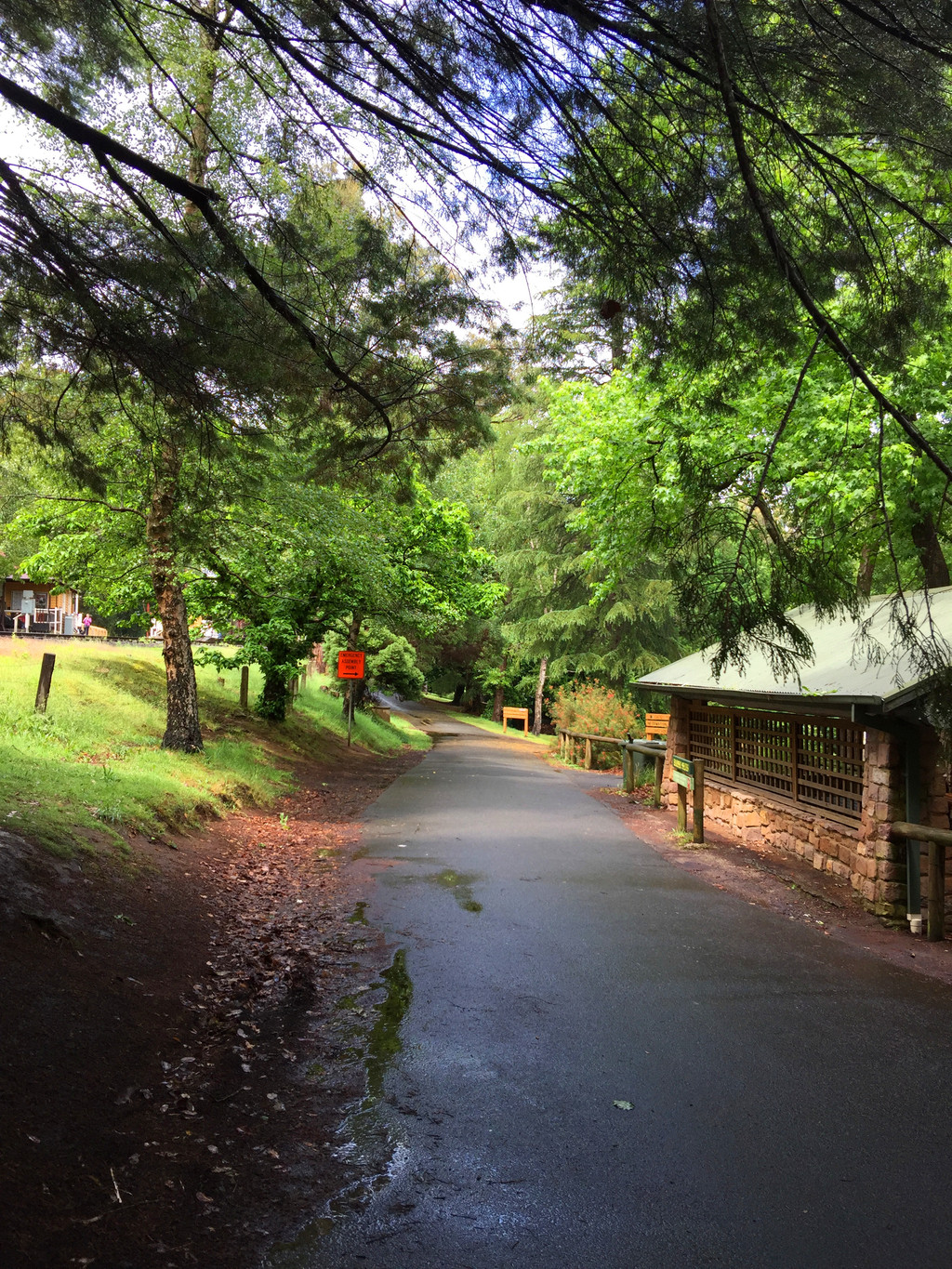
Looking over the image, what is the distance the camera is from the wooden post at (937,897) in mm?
7508

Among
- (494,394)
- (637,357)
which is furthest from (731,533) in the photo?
(494,394)

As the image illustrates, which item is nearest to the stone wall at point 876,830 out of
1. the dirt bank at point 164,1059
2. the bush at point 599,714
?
the dirt bank at point 164,1059

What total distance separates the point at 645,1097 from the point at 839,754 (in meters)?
6.77

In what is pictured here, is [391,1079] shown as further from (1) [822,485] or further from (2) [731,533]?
(1) [822,485]

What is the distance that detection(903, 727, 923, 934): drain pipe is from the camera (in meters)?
7.89

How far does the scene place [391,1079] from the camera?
4.35 metres

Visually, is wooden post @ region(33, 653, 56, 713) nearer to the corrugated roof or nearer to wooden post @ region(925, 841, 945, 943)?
the corrugated roof

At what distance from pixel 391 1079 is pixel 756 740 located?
32.4ft

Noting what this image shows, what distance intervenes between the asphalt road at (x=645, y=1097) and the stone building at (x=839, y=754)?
1.68m

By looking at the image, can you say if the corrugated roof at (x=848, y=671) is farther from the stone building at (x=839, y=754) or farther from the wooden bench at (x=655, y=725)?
the wooden bench at (x=655, y=725)

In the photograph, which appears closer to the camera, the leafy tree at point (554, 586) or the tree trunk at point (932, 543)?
the tree trunk at point (932, 543)

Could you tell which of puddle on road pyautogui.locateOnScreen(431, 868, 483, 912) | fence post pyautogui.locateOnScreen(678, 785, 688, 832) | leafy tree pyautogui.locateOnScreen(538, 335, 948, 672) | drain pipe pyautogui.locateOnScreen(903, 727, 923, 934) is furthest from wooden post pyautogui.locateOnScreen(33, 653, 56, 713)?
drain pipe pyautogui.locateOnScreen(903, 727, 923, 934)

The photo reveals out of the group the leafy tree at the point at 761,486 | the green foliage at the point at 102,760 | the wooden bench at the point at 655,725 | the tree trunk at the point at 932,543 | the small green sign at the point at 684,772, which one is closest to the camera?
the leafy tree at the point at 761,486

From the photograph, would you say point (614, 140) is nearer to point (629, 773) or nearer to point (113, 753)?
point (113, 753)
